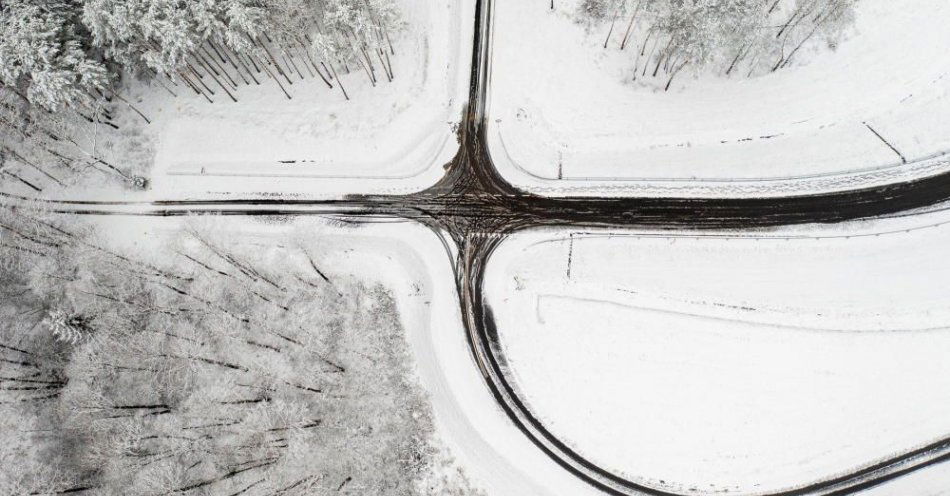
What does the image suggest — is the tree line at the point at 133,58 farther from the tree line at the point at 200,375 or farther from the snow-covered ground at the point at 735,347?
the snow-covered ground at the point at 735,347

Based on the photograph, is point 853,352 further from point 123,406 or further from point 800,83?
point 123,406

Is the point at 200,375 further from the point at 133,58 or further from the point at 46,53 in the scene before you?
the point at 46,53

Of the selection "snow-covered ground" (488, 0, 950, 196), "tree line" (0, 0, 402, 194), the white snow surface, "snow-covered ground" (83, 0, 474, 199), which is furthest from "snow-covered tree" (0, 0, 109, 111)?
"snow-covered ground" (488, 0, 950, 196)

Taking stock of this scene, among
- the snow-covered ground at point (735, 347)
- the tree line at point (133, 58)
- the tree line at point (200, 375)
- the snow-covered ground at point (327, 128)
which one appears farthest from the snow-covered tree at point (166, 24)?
the snow-covered ground at point (735, 347)

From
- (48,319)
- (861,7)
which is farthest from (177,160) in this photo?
(861,7)

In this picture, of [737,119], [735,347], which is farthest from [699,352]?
[737,119]

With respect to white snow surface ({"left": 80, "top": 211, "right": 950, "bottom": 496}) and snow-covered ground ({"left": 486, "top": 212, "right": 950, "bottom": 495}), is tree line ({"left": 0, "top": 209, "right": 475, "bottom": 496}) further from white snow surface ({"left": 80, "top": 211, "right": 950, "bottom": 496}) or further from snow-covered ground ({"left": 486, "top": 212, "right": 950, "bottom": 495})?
snow-covered ground ({"left": 486, "top": 212, "right": 950, "bottom": 495})

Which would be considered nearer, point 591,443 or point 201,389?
point 591,443
